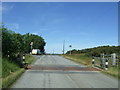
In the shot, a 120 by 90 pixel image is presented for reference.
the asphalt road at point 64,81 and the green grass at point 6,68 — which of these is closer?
the asphalt road at point 64,81

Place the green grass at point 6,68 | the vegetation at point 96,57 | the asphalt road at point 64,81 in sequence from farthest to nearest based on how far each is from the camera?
the vegetation at point 96,57, the green grass at point 6,68, the asphalt road at point 64,81

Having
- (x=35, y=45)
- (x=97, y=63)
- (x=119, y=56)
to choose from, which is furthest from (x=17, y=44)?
(x=35, y=45)

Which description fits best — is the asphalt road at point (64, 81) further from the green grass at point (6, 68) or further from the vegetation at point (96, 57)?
the vegetation at point (96, 57)

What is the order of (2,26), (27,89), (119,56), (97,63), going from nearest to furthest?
(27,89), (2,26), (119,56), (97,63)

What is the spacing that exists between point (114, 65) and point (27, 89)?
1124cm

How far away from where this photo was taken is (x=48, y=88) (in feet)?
30.0

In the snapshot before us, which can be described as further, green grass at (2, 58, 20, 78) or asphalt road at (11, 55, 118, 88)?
green grass at (2, 58, 20, 78)

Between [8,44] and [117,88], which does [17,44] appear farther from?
[117,88]

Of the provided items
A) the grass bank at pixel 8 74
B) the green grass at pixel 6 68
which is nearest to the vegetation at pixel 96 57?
the grass bank at pixel 8 74

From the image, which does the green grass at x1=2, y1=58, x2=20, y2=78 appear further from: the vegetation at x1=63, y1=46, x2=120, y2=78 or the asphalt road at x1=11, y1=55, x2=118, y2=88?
the vegetation at x1=63, y1=46, x2=120, y2=78

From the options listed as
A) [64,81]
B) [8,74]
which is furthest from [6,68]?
[64,81]

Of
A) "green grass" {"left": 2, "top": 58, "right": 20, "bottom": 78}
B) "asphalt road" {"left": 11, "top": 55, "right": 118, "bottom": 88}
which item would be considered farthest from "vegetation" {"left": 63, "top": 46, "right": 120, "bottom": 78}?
"green grass" {"left": 2, "top": 58, "right": 20, "bottom": 78}

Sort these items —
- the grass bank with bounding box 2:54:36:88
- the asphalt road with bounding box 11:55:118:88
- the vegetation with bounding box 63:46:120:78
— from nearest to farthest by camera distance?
the grass bank with bounding box 2:54:36:88
the asphalt road with bounding box 11:55:118:88
the vegetation with bounding box 63:46:120:78

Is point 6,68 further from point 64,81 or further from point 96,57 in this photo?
point 96,57
